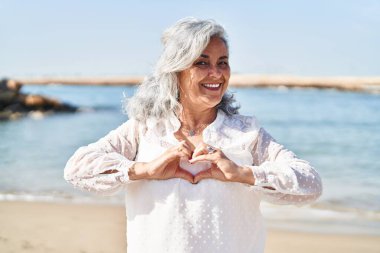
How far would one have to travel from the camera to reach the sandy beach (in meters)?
5.29

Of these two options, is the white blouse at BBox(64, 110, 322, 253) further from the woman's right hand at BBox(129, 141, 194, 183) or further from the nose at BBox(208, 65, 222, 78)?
the nose at BBox(208, 65, 222, 78)

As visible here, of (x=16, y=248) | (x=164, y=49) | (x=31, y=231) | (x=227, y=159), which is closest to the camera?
(x=227, y=159)

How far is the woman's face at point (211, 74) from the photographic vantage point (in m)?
2.33

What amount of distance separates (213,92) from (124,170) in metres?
0.41

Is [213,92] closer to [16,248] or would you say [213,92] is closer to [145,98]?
[145,98]

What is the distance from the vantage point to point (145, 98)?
8.15 ft

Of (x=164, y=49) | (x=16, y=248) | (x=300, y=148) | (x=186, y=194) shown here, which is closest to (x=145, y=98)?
(x=164, y=49)

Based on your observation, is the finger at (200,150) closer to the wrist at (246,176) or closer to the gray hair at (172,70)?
the wrist at (246,176)

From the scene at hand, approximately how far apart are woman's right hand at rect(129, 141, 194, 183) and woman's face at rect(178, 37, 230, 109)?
0.64ft

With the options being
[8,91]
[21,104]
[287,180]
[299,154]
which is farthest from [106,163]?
[8,91]

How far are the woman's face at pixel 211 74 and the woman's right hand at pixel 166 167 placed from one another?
7.6 inches

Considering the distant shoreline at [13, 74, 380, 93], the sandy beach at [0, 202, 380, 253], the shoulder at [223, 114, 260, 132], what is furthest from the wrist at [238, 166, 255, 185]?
the distant shoreline at [13, 74, 380, 93]

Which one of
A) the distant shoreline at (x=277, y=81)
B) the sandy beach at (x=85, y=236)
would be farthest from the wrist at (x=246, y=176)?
the distant shoreline at (x=277, y=81)

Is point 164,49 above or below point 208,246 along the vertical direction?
above
